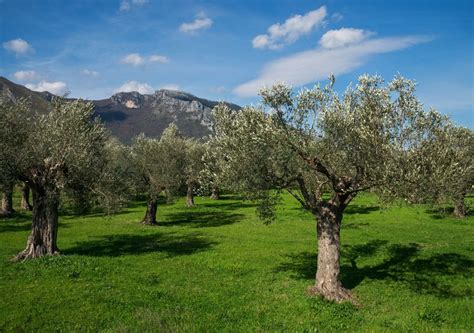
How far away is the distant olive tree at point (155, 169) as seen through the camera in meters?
46.6

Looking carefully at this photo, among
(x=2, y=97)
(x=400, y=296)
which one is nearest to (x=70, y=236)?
(x=2, y=97)

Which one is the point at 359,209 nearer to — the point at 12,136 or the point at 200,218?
the point at 200,218

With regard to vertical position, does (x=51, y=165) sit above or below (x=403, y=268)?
above

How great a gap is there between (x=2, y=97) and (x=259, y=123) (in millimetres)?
18674

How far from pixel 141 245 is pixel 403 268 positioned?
20.3 meters

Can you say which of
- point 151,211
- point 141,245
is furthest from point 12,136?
point 151,211

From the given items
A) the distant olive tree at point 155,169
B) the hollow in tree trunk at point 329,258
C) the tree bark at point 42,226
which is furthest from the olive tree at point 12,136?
the distant olive tree at point 155,169

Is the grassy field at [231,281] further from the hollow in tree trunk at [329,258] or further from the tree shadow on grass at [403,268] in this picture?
the hollow in tree trunk at [329,258]

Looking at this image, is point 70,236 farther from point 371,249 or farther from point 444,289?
point 444,289

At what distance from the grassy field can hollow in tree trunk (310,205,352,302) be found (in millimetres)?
881

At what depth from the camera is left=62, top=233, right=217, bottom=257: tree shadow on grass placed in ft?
100

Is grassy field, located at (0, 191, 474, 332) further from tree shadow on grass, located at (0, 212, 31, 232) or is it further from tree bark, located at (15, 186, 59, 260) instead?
tree bark, located at (15, 186, 59, 260)

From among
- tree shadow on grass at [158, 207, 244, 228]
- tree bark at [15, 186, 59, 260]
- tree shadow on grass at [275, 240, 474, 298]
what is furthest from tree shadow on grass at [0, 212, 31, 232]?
tree shadow on grass at [275, 240, 474, 298]

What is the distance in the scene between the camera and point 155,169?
4753 centimetres
